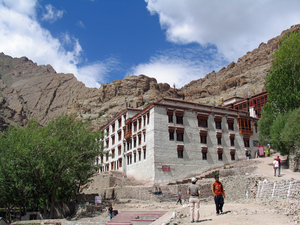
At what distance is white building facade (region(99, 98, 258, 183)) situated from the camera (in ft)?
131

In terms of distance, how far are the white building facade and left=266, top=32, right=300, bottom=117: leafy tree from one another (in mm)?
9745

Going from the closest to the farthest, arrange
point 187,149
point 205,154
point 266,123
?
point 266,123, point 187,149, point 205,154

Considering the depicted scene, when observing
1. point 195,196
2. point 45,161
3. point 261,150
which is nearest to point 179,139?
point 261,150

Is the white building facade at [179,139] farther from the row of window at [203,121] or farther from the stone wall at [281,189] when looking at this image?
the stone wall at [281,189]

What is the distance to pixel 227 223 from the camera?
38.5ft

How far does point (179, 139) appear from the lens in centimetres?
4203

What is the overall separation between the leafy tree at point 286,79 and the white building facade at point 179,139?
32.0 feet

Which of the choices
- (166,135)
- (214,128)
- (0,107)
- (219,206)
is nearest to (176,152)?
(166,135)

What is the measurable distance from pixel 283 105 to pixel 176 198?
20.1 metres

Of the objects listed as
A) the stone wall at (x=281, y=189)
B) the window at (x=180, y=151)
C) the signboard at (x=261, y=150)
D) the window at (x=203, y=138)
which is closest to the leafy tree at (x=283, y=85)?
the signboard at (x=261, y=150)

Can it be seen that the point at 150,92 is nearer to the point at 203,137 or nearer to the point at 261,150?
the point at 203,137

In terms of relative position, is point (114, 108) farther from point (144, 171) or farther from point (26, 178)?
point (26, 178)

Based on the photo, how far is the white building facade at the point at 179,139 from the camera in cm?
3997

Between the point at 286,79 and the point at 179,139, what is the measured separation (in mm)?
17577
